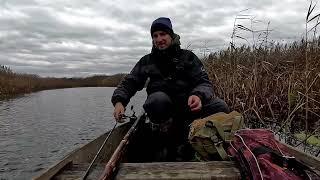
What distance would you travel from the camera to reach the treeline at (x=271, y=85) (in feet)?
18.1

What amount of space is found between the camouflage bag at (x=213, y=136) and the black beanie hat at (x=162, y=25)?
1.39 m

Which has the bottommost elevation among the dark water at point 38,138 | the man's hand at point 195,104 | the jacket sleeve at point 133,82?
the dark water at point 38,138

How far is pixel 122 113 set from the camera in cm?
379

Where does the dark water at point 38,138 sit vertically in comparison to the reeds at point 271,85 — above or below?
below

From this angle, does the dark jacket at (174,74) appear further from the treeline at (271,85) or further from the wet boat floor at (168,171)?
the treeline at (271,85)

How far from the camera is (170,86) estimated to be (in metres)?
3.95

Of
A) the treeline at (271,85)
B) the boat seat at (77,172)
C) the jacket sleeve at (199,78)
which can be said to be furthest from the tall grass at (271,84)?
the boat seat at (77,172)

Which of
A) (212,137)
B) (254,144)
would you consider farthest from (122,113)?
(254,144)

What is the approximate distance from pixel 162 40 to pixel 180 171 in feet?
6.03

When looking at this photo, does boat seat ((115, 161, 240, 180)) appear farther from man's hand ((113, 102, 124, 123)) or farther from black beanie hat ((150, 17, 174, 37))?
black beanie hat ((150, 17, 174, 37))

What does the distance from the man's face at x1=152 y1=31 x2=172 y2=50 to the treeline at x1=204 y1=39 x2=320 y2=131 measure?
2.22 meters

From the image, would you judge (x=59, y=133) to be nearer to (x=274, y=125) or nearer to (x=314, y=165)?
(x=274, y=125)

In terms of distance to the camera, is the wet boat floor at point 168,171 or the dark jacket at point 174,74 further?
the dark jacket at point 174,74

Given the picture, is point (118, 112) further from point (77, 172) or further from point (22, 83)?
point (22, 83)
